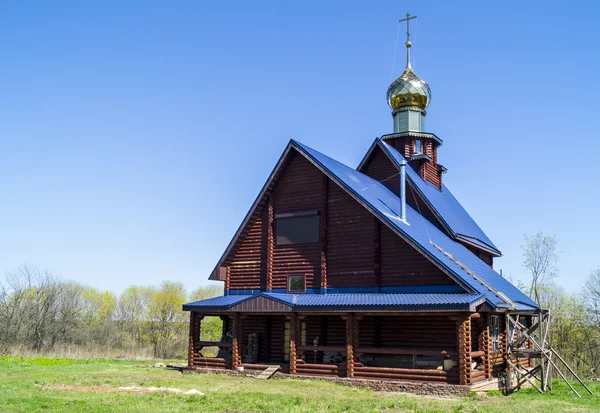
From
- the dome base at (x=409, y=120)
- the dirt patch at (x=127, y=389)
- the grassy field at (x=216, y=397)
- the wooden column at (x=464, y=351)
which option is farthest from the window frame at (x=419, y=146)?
the dirt patch at (x=127, y=389)

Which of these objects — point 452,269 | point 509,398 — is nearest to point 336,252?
point 452,269

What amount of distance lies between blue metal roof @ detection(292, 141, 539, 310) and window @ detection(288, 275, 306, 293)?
428cm

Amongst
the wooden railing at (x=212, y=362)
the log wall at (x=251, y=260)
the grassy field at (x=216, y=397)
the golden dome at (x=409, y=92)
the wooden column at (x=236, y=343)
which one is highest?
the golden dome at (x=409, y=92)

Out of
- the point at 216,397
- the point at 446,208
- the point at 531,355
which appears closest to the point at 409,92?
the point at 446,208

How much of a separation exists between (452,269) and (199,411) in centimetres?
1014

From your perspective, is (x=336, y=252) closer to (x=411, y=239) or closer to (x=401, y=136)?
(x=411, y=239)

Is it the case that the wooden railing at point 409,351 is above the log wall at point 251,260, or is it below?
below

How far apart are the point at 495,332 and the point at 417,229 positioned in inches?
200

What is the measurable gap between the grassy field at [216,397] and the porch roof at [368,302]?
2.63 m

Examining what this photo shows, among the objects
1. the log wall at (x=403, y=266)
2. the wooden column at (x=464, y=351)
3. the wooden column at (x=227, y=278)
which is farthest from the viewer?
the wooden column at (x=227, y=278)

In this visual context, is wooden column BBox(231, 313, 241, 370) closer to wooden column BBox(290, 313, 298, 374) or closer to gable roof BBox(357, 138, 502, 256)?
wooden column BBox(290, 313, 298, 374)

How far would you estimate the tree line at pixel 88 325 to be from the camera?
44.3 metres

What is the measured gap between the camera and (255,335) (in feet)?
85.8

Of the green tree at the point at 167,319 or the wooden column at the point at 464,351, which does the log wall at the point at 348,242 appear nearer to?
the wooden column at the point at 464,351
